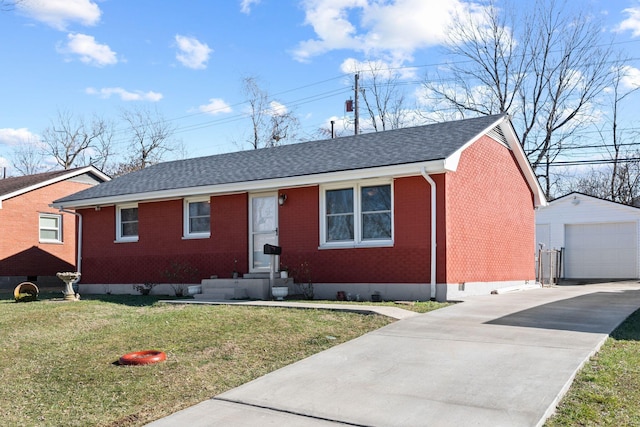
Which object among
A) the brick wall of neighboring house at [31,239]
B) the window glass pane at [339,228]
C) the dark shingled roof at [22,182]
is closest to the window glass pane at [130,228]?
the window glass pane at [339,228]

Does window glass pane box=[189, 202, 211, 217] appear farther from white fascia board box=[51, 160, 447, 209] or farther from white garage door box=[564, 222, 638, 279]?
white garage door box=[564, 222, 638, 279]

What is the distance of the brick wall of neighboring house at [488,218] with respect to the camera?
13312mm

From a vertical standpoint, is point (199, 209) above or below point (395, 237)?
above

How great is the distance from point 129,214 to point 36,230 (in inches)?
320

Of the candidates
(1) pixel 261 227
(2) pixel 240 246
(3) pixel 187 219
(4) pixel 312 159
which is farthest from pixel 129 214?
(4) pixel 312 159

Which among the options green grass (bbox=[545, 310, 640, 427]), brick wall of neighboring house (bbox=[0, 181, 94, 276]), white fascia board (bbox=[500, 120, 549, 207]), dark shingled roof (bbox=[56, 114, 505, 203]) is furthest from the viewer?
brick wall of neighboring house (bbox=[0, 181, 94, 276])

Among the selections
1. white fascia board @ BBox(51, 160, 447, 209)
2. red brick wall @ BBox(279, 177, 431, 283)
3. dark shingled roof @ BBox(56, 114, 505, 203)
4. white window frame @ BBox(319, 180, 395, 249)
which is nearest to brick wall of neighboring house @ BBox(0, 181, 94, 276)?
white fascia board @ BBox(51, 160, 447, 209)

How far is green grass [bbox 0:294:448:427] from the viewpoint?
6066mm

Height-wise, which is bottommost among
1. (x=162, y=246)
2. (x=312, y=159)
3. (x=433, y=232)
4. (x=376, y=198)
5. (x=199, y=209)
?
(x=162, y=246)

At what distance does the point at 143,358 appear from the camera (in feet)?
24.0

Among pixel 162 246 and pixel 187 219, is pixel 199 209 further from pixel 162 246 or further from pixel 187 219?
pixel 162 246

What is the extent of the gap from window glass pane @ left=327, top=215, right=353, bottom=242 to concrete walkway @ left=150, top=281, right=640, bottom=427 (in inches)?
189

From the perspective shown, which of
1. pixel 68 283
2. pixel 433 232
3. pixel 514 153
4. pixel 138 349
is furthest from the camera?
pixel 514 153

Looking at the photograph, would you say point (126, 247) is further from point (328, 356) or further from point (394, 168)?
point (328, 356)
